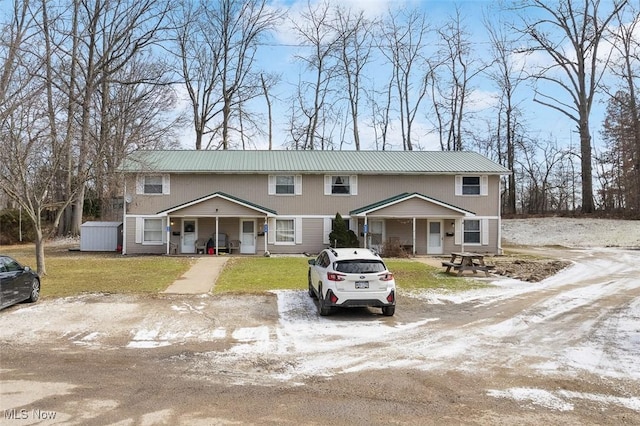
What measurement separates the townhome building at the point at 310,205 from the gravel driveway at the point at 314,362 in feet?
48.2

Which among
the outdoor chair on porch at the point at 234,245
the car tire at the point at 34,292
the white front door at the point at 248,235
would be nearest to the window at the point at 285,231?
the white front door at the point at 248,235

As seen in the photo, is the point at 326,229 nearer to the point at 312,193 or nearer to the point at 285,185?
the point at 312,193

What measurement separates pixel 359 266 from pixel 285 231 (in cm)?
1767

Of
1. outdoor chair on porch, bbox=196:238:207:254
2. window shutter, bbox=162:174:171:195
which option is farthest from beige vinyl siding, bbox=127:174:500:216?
outdoor chair on porch, bbox=196:238:207:254

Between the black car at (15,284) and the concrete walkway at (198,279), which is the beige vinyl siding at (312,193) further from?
the black car at (15,284)

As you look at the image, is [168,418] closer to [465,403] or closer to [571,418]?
[465,403]

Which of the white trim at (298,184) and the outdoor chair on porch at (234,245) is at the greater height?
the white trim at (298,184)

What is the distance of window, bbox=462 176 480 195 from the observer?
29344 millimetres

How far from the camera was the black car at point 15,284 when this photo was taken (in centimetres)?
1129

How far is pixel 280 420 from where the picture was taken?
516cm

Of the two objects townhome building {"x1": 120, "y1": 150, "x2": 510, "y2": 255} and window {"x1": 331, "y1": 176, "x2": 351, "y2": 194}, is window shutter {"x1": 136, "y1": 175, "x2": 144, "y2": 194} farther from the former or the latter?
window {"x1": 331, "y1": 176, "x2": 351, "y2": 194}

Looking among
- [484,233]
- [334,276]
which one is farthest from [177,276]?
A: [484,233]

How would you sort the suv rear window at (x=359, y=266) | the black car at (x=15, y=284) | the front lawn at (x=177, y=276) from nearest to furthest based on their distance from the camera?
1. the suv rear window at (x=359, y=266)
2. the black car at (x=15, y=284)
3. the front lawn at (x=177, y=276)

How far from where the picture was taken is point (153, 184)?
28.3m
